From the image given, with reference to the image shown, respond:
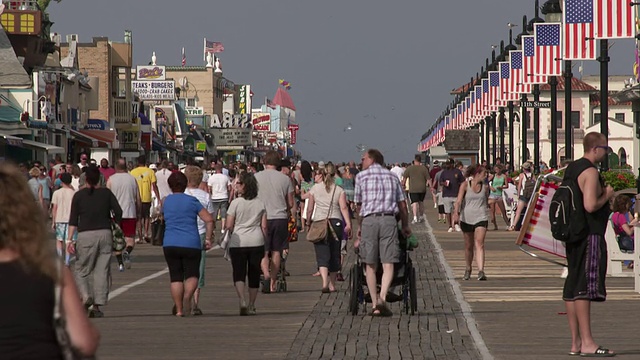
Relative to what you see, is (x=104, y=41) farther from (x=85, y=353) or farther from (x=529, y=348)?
(x=85, y=353)

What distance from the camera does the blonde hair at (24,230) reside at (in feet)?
16.0

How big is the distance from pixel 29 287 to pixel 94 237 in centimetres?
1000

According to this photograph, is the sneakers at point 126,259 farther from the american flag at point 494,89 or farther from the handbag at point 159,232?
the american flag at point 494,89

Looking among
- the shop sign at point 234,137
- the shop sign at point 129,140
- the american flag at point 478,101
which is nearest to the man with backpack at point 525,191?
the american flag at point 478,101

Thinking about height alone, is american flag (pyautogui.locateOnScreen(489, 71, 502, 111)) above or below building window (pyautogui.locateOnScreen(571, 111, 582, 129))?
below

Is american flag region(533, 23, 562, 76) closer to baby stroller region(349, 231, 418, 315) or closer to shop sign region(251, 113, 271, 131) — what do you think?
baby stroller region(349, 231, 418, 315)

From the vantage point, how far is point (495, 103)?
63688 millimetres

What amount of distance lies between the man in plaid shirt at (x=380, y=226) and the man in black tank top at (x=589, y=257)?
10.7 feet

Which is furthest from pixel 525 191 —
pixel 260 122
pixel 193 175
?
pixel 260 122

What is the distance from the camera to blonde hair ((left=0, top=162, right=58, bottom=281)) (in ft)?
16.0

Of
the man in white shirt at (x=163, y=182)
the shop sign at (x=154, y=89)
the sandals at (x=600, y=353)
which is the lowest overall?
the sandals at (x=600, y=353)

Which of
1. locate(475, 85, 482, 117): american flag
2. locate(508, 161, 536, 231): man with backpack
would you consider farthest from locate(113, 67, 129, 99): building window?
locate(508, 161, 536, 231): man with backpack

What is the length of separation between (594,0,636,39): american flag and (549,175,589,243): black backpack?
18610mm

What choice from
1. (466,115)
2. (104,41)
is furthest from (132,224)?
(466,115)
